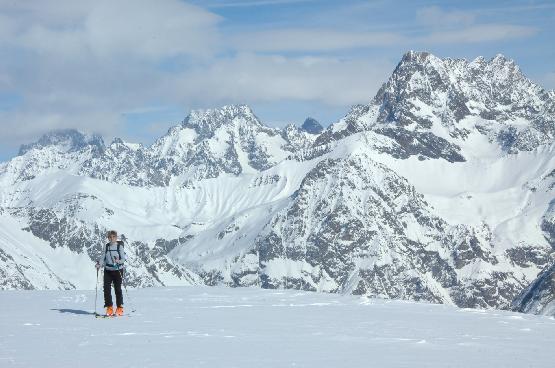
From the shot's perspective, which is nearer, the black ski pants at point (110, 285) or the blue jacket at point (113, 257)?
the black ski pants at point (110, 285)

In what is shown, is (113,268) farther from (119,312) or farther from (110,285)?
(119,312)

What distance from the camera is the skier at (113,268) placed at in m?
35.5

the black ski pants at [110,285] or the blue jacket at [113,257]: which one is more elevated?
the blue jacket at [113,257]

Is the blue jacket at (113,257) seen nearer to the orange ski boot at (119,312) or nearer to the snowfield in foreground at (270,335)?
the orange ski boot at (119,312)

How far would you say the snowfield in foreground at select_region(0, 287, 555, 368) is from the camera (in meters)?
24.7

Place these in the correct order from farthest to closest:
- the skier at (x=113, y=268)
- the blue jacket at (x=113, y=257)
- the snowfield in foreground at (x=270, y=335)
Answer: the blue jacket at (x=113, y=257), the skier at (x=113, y=268), the snowfield in foreground at (x=270, y=335)

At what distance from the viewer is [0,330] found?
101ft

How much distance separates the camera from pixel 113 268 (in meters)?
35.9

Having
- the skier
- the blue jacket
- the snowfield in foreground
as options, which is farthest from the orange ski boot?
the blue jacket

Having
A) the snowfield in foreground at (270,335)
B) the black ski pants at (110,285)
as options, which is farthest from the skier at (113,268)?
the snowfield in foreground at (270,335)

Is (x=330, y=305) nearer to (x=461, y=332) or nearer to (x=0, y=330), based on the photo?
(x=461, y=332)

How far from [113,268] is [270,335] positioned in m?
8.84

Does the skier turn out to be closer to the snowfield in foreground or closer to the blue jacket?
the blue jacket

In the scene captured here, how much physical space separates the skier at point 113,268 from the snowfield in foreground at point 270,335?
98 cm
